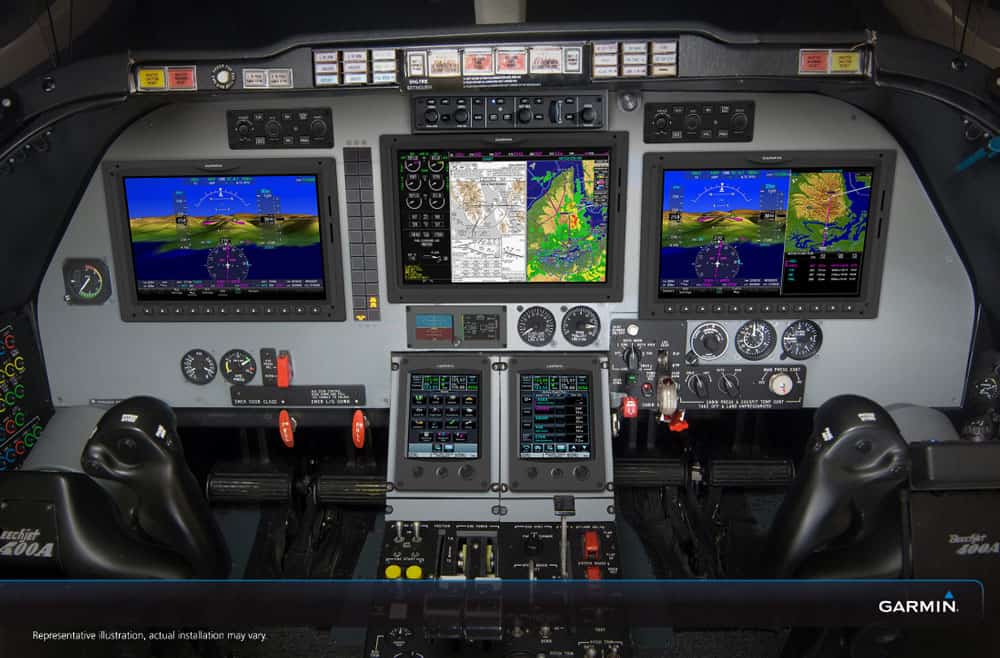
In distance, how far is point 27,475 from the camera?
217cm

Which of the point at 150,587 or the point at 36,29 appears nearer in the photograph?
the point at 150,587

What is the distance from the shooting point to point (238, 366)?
3.02 metres

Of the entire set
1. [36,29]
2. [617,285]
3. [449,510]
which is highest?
[36,29]

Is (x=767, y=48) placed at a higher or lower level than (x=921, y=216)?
higher

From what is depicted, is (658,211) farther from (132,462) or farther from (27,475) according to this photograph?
(27,475)

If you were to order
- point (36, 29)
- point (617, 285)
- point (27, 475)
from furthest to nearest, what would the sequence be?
point (617, 285), point (36, 29), point (27, 475)

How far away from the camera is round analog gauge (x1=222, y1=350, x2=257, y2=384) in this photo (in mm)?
3012

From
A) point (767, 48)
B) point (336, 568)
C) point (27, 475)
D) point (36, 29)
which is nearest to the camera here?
point (27, 475)

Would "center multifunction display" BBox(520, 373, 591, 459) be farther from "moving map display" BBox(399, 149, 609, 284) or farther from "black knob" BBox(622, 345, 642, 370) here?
"moving map display" BBox(399, 149, 609, 284)

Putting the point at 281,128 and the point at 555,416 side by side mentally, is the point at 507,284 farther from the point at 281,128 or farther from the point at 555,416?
the point at 281,128

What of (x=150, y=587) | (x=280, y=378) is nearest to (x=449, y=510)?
(x=280, y=378)

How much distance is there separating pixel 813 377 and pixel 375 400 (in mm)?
1659

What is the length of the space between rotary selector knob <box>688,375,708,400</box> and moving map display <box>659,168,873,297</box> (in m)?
0.32

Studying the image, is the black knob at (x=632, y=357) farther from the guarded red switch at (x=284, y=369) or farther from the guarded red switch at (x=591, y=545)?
the guarded red switch at (x=284, y=369)
